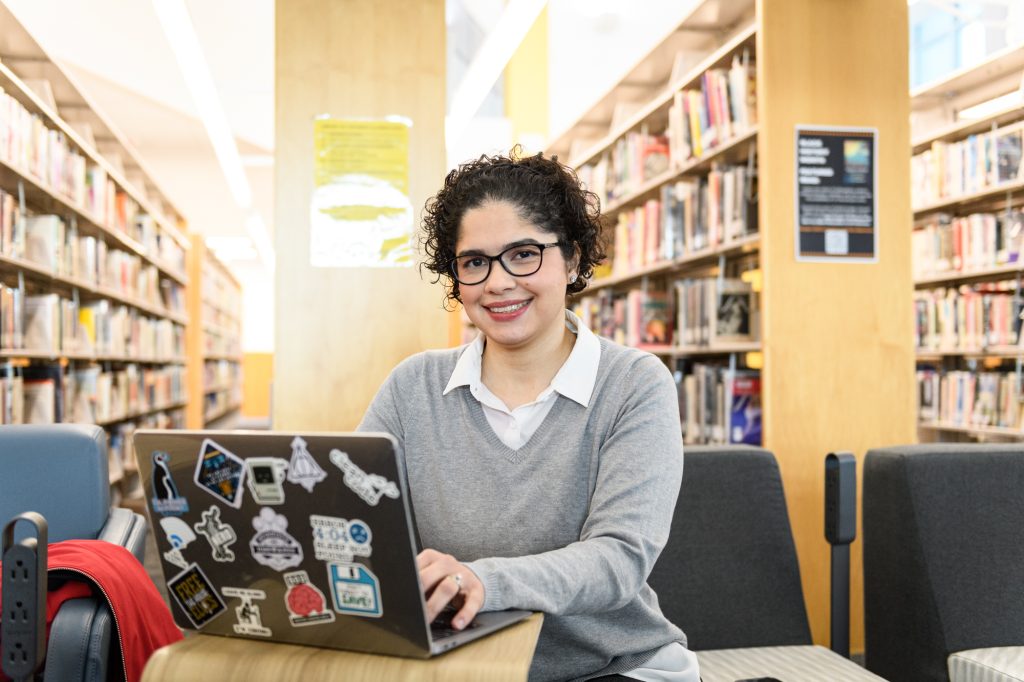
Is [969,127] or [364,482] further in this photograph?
[969,127]

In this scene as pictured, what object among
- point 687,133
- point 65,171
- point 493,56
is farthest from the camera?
point 65,171

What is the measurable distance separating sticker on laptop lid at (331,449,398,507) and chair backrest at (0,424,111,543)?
1239 millimetres

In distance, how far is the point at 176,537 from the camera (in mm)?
952

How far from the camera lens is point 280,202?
282 cm

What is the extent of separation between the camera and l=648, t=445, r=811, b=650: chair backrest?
182 centimetres

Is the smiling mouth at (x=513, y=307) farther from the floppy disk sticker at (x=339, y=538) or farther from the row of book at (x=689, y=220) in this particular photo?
the row of book at (x=689, y=220)

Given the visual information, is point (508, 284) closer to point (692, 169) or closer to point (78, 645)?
point (78, 645)

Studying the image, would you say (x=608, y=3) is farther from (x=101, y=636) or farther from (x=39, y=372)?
(x=101, y=636)

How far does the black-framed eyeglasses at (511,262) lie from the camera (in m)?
1.32

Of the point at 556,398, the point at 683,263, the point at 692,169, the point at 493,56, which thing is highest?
the point at 493,56

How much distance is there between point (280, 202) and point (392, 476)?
215 centimetres

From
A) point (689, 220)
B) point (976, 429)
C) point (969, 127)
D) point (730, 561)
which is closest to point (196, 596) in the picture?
point (730, 561)

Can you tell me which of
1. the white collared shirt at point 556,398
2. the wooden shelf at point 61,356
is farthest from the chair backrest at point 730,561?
the wooden shelf at point 61,356

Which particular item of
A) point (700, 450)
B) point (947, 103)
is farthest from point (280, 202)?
point (947, 103)
